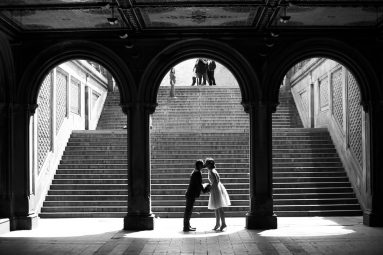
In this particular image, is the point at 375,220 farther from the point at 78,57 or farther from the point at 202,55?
the point at 78,57

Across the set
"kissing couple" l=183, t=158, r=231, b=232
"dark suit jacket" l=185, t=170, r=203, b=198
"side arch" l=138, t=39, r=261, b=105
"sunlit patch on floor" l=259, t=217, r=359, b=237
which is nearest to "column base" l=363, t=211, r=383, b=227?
"sunlit patch on floor" l=259, t=217, r=359, b=237

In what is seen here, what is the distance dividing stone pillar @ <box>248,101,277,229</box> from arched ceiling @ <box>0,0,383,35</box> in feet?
5.77

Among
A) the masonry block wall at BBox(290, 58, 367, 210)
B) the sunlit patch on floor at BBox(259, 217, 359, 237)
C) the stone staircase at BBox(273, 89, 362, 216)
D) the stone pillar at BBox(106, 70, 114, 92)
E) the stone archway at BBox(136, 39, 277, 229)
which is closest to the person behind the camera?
the sunlit patch on floor at BBox(259, 217, 359, 237)

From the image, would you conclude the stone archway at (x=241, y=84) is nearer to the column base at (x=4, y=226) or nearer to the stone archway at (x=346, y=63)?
the stone archway at (x=346, y=63)

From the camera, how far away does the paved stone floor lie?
9430mm

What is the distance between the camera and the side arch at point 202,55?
12.5 meters

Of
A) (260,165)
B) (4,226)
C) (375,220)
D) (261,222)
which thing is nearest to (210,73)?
(260,165)

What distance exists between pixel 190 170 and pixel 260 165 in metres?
3.99

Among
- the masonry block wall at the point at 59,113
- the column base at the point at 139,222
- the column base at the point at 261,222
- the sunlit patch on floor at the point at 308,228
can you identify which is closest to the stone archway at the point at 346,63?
the sunlit patch on floor at the point at 308,228

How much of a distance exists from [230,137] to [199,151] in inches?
47.6

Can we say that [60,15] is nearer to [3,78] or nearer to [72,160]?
[3,78]

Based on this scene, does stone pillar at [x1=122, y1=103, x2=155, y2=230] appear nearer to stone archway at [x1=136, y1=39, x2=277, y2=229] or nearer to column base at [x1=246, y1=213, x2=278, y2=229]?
stone archway at [x1=136, y1=39, x2=277, y2=229]

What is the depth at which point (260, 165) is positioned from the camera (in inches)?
488

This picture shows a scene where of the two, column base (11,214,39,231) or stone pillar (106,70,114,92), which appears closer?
column base (11,214,39,231)
